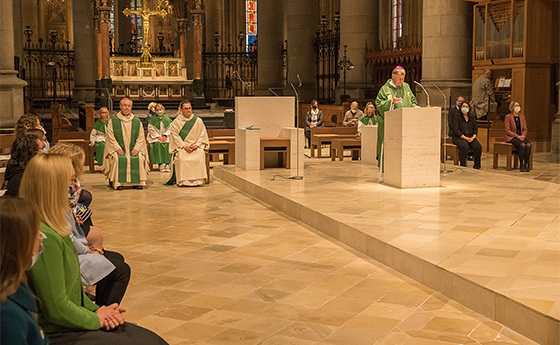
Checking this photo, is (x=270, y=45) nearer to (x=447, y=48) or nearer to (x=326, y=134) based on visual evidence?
(x=447, y=48)

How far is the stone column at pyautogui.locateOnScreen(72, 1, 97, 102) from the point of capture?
93.4 feet

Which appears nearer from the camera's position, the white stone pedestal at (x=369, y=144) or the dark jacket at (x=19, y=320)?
the dark jacket at (x=19, y=320)

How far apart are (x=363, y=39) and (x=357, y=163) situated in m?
10.00

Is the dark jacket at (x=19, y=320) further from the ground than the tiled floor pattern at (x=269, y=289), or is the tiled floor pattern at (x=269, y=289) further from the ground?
the dark jacket at (x=19, y=320)

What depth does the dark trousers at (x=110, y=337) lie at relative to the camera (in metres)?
3.28

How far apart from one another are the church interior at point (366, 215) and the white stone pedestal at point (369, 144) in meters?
0.04

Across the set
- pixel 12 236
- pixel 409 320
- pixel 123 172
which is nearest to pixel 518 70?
pixel 123 172

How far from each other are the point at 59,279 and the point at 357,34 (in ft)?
67.6

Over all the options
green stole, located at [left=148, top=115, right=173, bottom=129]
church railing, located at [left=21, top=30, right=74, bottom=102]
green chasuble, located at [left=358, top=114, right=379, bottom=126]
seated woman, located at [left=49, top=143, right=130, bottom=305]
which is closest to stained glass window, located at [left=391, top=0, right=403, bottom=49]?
green chasuble, located at [left=358, top=114, right=379, bottom=126]

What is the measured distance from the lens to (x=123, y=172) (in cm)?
1196

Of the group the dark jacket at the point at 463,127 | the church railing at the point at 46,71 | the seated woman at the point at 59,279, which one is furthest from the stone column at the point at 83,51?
the seated woman at the point at 59,279

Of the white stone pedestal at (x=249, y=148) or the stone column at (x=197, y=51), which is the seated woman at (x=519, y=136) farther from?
the stone column at (x=197, y=51)

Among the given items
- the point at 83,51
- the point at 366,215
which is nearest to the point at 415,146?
the point at 366,215

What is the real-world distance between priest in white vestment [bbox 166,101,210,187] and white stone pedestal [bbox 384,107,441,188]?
3426 millimetres
